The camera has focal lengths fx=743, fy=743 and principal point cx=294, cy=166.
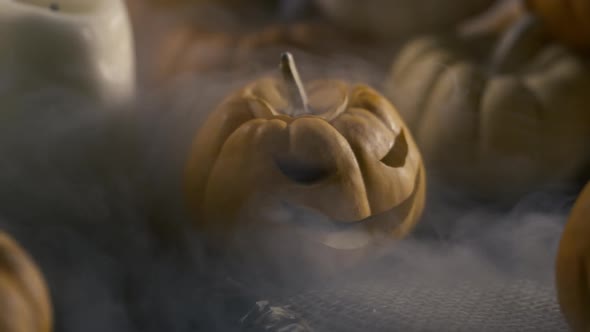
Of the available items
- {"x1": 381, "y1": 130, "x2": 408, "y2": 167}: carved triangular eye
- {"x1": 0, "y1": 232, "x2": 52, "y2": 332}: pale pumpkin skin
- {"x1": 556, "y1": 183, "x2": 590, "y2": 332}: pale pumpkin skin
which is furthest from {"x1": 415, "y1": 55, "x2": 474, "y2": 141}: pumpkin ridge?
{"x1": 0, "y1": 232, "x2": 52, "y2": 332}: pale pumpkin skin

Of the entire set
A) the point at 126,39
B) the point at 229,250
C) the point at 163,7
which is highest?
the point at 163,7

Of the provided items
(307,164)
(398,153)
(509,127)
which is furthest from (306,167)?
(509,127)

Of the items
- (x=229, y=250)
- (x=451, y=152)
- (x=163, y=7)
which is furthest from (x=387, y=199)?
(x=163, y=7)

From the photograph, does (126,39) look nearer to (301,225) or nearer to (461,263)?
(301,225)

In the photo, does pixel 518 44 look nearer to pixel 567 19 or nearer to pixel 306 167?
pixel 567 19

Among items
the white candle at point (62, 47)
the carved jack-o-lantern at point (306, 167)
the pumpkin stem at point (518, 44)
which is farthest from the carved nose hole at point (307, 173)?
the pumpkin stem at point (518, 44)

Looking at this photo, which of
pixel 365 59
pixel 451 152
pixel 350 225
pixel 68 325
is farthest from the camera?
pixel 365 59

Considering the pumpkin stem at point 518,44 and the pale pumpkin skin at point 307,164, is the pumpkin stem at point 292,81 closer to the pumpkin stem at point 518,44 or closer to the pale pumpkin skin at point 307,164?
the pale pumpkin skin at point 307,164

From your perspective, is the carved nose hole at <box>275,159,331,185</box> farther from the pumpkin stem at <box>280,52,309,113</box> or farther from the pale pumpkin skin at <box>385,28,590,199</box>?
the pale pumpkin skin at <box>385,28,590,199</box>
